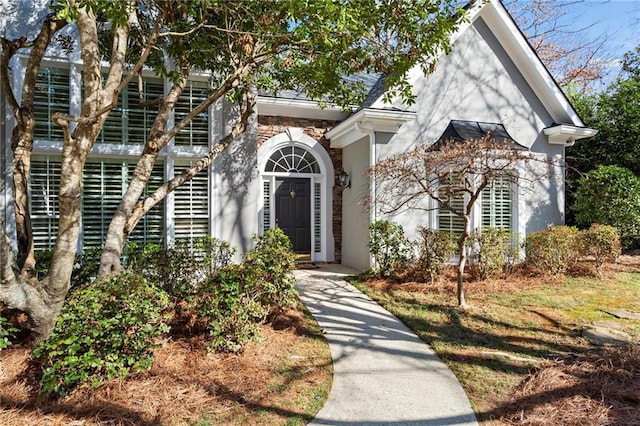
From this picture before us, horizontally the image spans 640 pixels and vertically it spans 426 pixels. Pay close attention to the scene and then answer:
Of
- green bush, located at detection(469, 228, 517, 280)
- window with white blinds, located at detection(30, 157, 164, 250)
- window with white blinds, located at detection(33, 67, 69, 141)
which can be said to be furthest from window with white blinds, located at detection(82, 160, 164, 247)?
green bush, located at detection(469, 228, 517, 280)

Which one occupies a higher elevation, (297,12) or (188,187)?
(297,12)

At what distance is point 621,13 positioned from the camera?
1514 cm

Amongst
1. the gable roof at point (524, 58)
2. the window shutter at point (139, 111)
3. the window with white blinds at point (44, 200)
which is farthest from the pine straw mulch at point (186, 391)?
the gable roof at point (524, 58)

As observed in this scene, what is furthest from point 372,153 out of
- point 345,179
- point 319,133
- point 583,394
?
point 583,394

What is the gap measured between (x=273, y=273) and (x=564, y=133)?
9.12 metres

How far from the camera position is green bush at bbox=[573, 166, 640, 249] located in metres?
10.5

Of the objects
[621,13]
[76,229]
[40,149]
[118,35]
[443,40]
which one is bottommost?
[76,229]

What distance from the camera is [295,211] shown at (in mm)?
10391

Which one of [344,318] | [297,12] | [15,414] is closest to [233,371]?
[15,414]

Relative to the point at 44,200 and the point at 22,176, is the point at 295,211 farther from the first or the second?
the point at 22,176

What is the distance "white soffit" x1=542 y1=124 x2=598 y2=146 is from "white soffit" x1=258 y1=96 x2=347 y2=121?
5644 mm

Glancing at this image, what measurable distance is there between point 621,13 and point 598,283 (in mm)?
13355

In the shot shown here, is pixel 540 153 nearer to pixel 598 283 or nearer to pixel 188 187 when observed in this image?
pixel 598 283

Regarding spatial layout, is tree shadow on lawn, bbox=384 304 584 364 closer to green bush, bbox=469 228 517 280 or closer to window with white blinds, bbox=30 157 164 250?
green bush, bbox=469 228 517 280
